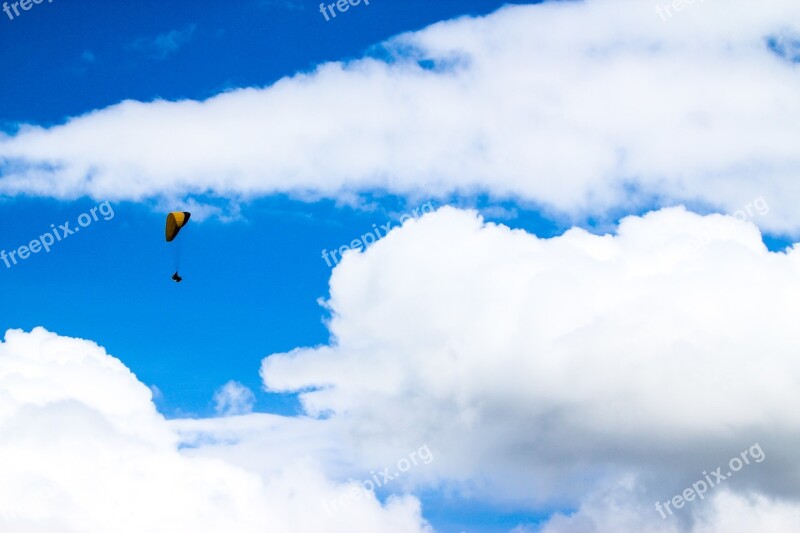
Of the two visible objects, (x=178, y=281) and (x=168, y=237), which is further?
(x=168, y=237)

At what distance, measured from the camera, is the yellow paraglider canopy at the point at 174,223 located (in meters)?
124

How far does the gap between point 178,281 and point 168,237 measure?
23636 mm

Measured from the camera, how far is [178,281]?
10250 centimetres

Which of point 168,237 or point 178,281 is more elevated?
point 168,237

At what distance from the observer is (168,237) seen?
124000 millimetres

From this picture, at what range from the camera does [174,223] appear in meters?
124

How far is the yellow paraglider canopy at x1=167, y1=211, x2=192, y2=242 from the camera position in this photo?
406ft
